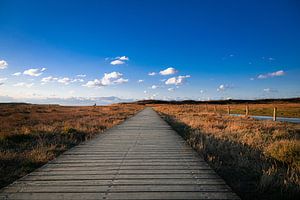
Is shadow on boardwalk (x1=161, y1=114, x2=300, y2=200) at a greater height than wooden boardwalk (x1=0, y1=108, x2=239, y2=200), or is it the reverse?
wooden boardwalk (x1=0, y1=108, x2=239, y2=200)

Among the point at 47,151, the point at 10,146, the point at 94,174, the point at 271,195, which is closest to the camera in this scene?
the point at 271,195

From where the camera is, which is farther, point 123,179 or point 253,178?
point 253,178

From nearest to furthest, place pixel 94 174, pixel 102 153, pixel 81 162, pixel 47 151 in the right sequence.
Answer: pixel 94 174 < pixel 81 162 < pixel 102 153 < pixel 47 151

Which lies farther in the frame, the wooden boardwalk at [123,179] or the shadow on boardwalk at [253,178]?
the shadow on boardwalk at [253,178]

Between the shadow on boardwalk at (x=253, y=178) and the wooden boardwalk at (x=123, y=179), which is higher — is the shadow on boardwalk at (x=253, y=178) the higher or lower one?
the lower one

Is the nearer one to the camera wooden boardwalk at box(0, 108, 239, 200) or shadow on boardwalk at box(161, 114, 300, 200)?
wooden boardwalk at box(0, 108, 239, 200)

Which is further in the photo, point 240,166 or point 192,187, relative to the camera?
point 240,166

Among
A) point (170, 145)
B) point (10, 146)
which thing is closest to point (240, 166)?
point (170, 145)

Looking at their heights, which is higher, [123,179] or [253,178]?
[123,179]

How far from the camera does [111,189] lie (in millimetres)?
4535

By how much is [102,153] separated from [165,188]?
380 centimetres

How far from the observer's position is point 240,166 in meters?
7.12

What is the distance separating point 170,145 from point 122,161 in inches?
124

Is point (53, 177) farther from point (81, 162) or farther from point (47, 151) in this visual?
point (47, 151)
